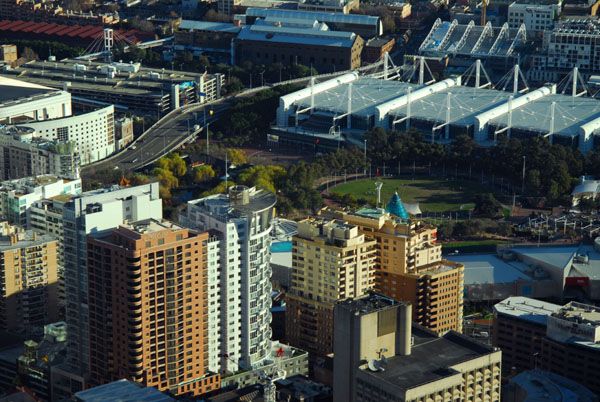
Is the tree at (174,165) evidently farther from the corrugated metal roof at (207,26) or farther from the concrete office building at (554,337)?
the corrugated metal roof at (207,26)

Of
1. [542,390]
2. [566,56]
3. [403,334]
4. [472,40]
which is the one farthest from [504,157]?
[403,334]

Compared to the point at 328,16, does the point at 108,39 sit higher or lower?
lower

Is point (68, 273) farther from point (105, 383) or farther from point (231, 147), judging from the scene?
point (231, 147)

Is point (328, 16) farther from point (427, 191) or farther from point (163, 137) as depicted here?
point (427, 191)

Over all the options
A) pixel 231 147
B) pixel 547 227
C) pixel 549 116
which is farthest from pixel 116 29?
pixel 547 227

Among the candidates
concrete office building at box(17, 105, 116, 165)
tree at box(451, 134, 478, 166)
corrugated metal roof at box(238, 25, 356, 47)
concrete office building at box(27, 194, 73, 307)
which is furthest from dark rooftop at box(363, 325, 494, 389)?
corrugated metal roof at box(238, 25, 356, 47)

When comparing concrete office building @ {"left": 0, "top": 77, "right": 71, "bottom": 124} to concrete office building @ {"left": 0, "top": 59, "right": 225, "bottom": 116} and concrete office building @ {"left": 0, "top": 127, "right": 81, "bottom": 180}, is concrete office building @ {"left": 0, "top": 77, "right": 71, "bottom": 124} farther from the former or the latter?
concrete office building @ {"left": 0, "top": 127, "right": 81, "bottom": 180}
